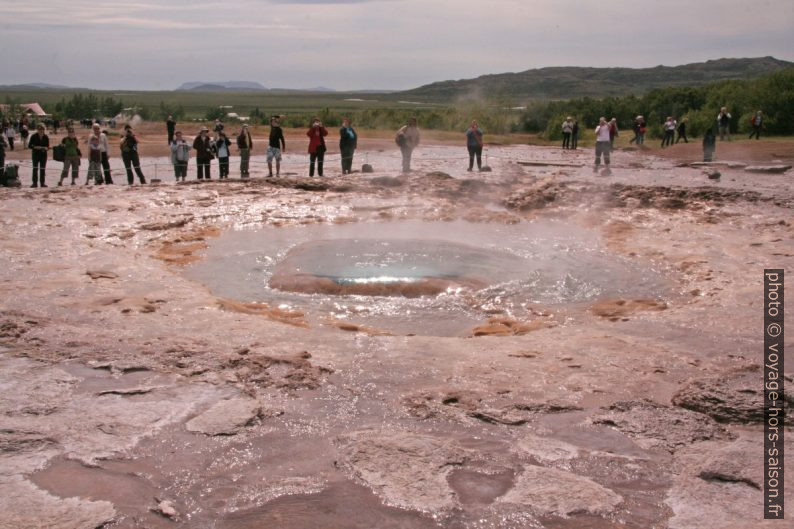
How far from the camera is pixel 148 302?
22.5ft

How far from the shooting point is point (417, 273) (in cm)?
824

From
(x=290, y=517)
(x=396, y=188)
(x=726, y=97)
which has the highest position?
(x=726, y=97)

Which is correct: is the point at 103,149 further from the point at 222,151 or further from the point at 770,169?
the point at 770,169

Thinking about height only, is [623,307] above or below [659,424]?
above

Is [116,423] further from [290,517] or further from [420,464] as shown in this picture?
[420,464]

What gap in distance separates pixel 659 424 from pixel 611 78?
116921mm

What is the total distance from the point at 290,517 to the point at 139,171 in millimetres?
11802

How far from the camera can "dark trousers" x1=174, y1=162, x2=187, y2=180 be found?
1503 cm

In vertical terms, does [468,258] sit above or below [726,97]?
below

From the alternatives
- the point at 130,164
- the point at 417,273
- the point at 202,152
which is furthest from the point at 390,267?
the point at 130,164

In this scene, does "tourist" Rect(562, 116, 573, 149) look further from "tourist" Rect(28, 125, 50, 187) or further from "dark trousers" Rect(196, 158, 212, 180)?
"tourist" Rect(28, 125, 50, 187)

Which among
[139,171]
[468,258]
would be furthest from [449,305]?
[139,171]

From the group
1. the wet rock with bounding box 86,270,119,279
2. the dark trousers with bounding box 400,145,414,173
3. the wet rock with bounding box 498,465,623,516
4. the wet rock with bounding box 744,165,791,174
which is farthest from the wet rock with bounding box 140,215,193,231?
the wet rock with bounding box 744,165,791,174

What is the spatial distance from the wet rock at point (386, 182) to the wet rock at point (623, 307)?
6715mm
